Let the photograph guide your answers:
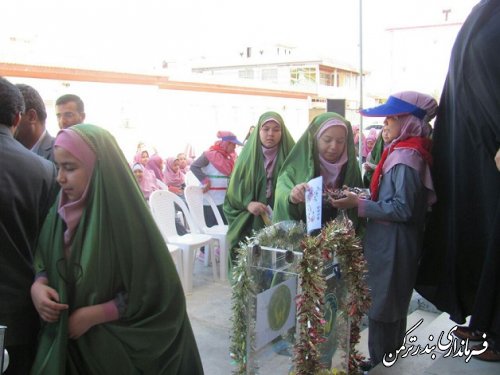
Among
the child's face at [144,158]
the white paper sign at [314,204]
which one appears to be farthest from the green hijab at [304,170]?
the child's face at [144,158]

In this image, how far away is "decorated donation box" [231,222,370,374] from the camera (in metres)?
1.95

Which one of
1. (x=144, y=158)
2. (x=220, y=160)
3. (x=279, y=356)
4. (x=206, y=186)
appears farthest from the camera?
(x=144, y=158)

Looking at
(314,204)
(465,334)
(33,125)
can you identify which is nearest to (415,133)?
(314,204)

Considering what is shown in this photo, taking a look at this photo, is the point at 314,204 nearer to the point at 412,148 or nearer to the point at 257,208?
the point at 412,148

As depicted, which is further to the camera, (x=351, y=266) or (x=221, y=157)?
(x=221, y=157)

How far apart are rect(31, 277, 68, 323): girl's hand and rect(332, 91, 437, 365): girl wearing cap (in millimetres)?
1416

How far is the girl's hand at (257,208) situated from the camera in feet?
11.6

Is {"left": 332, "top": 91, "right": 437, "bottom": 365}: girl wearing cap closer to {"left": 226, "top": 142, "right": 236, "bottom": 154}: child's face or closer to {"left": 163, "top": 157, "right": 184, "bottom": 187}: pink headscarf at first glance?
{"left": 226, "top": 142, "right": 236, "bottom": 154}: child's face

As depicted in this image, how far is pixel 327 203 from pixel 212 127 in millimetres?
Result: 11440

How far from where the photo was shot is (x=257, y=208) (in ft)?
11.6

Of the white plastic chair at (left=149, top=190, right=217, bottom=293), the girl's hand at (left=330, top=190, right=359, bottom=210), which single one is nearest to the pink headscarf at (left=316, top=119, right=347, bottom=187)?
the girl's hand at (left=330, top=190, right=359, bottom=210)

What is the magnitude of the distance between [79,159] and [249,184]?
2218 mm

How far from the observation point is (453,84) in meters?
2.01

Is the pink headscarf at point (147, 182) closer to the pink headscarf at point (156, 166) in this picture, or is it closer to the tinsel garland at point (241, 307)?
the pink headscarf at point (156, 166)
